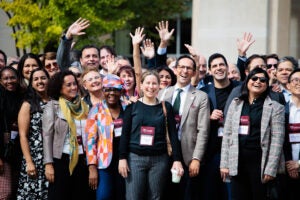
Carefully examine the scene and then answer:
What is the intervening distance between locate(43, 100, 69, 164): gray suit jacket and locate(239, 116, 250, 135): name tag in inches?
86.7

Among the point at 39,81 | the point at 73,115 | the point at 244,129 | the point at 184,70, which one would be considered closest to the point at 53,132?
the point at 73,115

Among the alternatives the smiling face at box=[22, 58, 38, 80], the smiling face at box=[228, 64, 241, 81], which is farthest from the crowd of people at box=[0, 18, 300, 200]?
the smiling face at box=[228, 64, 241, 81]

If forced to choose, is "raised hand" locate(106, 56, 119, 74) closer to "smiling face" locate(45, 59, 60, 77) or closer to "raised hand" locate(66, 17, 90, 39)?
"raised hand" locate(66, 17, 90, 39)

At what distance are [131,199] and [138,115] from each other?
1.05 m

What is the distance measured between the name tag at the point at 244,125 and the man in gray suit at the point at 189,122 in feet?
1.74

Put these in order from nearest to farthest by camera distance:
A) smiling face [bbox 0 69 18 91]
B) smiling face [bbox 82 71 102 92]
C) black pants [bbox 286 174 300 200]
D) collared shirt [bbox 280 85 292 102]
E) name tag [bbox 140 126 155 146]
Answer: name tag [bbox 140 126 155 146]
smiling face [bbox 82 71 102 92]
black pants [bbox 286 174 300 200]
smiling face [bbox 0 69 18 91]
collared shirt [bbox 280 85 292 102]

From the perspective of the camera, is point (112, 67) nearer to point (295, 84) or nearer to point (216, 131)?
point (216, 131)

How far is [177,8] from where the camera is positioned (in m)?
27.8

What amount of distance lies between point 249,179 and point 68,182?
229 cm

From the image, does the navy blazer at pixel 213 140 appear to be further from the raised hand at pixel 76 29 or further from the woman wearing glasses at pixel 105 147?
the raised hand at pixel 76 29

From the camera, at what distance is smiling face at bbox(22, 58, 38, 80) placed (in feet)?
31.8

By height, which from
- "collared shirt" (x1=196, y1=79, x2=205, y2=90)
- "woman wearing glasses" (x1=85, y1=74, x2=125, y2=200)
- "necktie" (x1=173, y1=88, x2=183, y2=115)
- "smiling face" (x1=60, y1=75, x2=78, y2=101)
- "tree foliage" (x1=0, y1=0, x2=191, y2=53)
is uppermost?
"tree foliage" (x1=0, y1=0, x2=191, y2=53)

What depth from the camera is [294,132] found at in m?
8.94

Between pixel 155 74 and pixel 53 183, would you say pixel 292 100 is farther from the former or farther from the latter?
pixel 53 183
